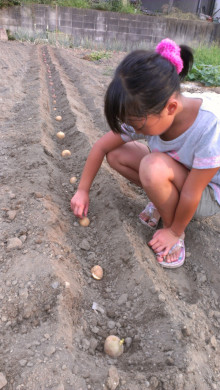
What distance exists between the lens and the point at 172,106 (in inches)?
63.3

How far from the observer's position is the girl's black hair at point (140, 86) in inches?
57.1

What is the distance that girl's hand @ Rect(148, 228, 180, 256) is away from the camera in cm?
201

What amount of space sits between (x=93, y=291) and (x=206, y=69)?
6.36m

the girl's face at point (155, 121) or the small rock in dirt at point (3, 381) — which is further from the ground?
the girl's face at point (155, 121)

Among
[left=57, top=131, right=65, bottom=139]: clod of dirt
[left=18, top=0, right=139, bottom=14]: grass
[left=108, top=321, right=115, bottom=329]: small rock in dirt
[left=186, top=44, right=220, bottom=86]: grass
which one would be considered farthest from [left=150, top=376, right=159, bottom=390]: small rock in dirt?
[left=18, top=0, right=139, bottom=14]: grass

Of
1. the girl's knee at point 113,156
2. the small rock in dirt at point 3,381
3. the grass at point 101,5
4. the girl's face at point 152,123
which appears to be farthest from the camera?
the grass at point 101,5

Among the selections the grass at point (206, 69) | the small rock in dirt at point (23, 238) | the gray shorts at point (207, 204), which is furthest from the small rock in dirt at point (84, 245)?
the grass at point (206, 69)

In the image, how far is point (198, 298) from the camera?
1839 mm

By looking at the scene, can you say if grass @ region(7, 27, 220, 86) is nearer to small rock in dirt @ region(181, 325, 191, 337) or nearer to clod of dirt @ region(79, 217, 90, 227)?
clod of dirt @ region(79, 217, 90, 227)

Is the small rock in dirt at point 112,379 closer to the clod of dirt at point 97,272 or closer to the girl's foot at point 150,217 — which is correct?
the clod of dirt at point 97,272

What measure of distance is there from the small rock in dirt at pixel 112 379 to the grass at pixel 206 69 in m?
6.15

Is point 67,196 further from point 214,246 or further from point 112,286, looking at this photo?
point 214,246

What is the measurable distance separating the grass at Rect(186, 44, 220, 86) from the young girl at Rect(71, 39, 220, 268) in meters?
4.87

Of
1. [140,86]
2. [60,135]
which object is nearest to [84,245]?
[140,86]
